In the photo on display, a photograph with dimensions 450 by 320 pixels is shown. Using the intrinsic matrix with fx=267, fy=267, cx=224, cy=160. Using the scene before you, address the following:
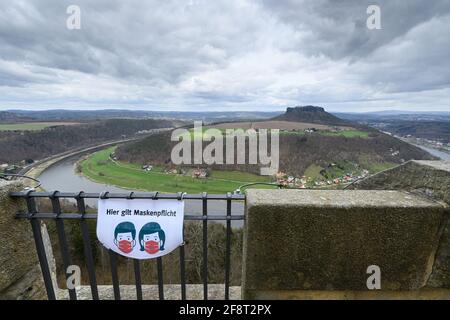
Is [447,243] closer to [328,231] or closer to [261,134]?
[328,231]

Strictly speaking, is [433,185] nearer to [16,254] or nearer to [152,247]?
[152,247]

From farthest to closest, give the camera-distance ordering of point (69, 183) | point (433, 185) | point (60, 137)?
point (60, 137)
point (69, 183)
point (433, 185)

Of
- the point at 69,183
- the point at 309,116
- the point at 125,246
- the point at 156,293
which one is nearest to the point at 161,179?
the point at 69,183

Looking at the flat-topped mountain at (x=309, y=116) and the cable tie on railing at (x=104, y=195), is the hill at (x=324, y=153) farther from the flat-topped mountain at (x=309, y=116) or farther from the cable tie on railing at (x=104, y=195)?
the cable tie on railing at (x=104, y=195)

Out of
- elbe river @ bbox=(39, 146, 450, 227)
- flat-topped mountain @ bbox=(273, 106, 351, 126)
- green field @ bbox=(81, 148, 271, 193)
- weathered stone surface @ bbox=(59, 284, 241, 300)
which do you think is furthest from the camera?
flat-topped mountain @ bbox=(273, 106, 351, 126)

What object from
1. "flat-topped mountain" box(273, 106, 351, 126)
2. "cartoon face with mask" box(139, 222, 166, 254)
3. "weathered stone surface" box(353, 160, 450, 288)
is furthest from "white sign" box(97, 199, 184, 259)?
"flat-topped mountain" box(273, 106, 351, 126)

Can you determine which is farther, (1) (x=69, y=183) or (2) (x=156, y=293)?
(1) (x=69, y=183)

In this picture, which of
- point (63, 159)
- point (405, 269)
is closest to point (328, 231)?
point (405, 269)

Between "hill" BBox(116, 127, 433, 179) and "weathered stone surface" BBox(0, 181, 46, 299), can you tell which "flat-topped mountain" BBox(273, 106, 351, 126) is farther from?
"weathered stone surface" BBox(0, 181, 46, 299)
